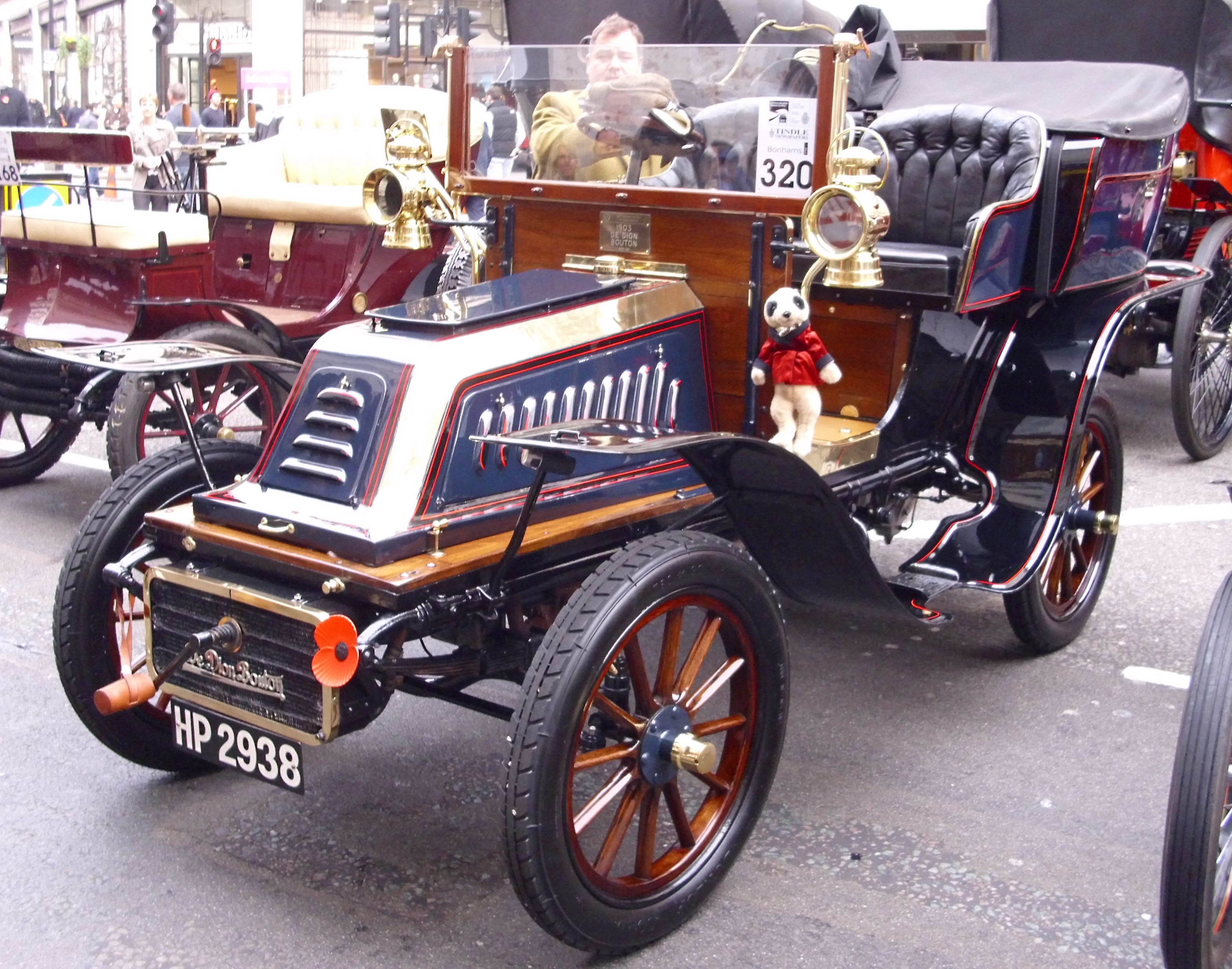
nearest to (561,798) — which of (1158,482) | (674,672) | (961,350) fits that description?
(674,672)

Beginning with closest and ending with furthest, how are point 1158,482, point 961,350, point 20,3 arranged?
point 961,350
point 1158,482
point 20,3

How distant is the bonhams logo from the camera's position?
2.53 meters

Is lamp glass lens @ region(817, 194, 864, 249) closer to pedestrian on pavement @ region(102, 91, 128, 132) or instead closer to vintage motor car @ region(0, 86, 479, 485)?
vintage motor car @ region(0, 86, 479, 485)

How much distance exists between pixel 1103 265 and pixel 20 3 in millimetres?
42875

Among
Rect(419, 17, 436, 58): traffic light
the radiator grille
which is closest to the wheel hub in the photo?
the radiator grille

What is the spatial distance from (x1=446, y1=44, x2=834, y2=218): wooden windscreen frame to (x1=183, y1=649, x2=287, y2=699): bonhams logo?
5.24ft

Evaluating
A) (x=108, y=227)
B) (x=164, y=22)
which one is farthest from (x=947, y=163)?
(x=164, y=22)

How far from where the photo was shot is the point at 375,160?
6.84m

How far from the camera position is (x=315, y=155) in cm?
702

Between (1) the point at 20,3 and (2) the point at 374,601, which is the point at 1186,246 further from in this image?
(1) the point at 20,3

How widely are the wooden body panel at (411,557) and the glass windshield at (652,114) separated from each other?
949 millimetres

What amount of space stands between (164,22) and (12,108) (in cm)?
453

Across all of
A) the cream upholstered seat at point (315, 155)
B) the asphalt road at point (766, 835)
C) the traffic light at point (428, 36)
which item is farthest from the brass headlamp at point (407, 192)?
the traffic light at point (428, 36)

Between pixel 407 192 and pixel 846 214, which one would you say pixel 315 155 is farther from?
pixel 846 214
